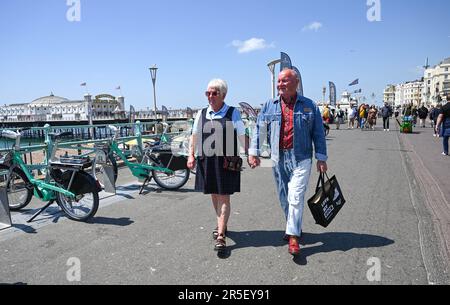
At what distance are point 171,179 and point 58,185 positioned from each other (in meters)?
2.27

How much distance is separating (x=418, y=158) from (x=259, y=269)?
911 centimetres

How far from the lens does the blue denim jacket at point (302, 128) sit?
3.49 meters

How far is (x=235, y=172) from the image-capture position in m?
3.71

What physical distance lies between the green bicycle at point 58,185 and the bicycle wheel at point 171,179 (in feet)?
6.51

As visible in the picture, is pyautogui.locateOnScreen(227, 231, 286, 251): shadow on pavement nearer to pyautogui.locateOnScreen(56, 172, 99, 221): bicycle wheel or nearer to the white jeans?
the white jeans

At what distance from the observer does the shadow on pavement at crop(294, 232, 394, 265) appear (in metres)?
3.65

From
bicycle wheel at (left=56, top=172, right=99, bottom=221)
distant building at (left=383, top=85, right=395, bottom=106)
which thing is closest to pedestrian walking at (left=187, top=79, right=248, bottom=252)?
bicycle wheel at (left=56, top=172, right=99, bottom=221)

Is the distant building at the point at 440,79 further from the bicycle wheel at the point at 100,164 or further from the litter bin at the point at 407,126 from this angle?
the bicycle wheel at the point at 100,164

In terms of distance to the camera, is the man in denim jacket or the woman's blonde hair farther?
the woman's blonde hair

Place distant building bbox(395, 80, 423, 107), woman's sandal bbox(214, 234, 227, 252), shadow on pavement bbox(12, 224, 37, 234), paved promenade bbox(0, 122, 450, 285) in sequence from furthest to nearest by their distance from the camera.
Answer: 1. distant building bbox(395, 80, 423, 107)
2. shadow on pavement bbox(12, 224, 37, 234)
3. woman's sandal bbox(214, 234, 227, 252)
4. paved promenade bbox(0, 122, 450, 285)

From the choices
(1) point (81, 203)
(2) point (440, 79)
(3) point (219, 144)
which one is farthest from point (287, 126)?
(2) point (440, 79)

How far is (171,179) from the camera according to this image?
6.62m

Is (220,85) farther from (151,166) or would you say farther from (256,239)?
(151,166)

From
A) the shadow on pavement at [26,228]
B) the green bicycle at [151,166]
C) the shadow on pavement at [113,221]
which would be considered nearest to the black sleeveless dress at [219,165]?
the shadow on pavement at [113,221]
